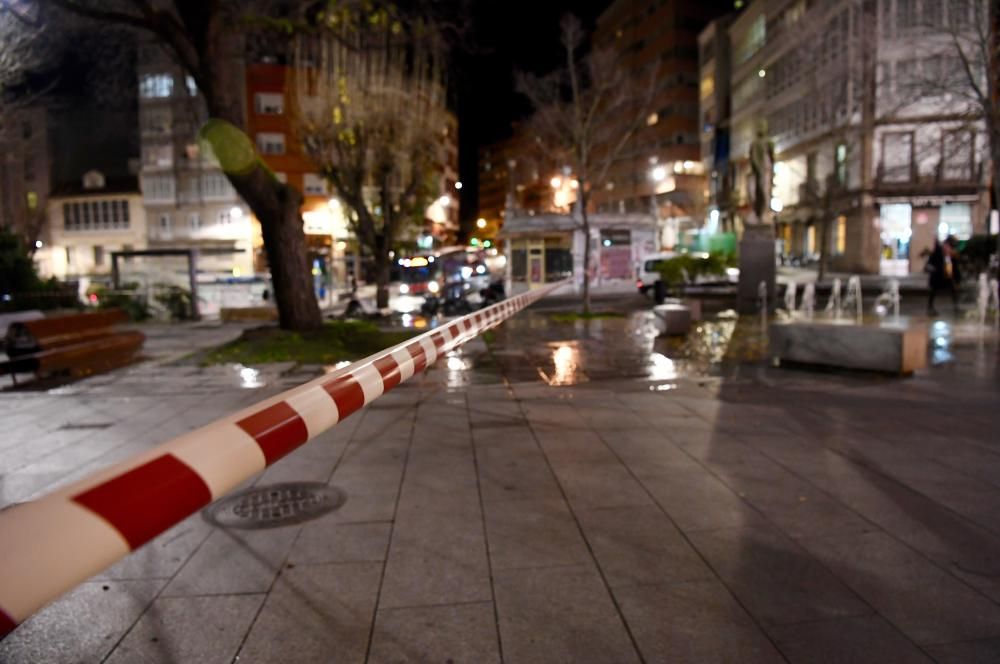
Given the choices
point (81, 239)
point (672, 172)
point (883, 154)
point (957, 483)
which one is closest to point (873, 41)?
point (883, 154)

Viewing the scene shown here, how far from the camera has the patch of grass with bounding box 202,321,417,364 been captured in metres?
12.5

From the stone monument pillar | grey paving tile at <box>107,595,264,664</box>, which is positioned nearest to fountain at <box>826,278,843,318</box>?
the stone monument pillar

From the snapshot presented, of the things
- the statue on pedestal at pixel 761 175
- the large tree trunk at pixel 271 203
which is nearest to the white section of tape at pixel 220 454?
the large tree trunk at pixel 271 203

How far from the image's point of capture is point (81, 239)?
56688 mm

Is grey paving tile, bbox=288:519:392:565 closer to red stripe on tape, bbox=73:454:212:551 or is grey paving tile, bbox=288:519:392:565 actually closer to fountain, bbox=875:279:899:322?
red stripe on tape, bbox=73:454:212:551

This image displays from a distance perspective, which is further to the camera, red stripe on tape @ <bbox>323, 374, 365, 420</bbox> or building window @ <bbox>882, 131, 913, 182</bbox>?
building window @ <bbox>882, 131, 913, 182</bbox>

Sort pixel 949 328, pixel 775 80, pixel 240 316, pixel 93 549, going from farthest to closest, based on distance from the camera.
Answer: pixel 775 80 < pixel 240 316 < pixel 949 328 < pixel 93 549

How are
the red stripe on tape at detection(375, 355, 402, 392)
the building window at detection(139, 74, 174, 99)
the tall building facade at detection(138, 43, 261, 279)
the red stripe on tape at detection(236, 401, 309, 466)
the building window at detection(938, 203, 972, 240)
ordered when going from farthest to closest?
the tall building facade at detection(138, 43, 261, 279) < the building window at detection(139, 74, 174, 99) < the building window at detection(938, 203, 972, 240) < the red stripe on tape at detection(375, 355, 402, 392) < the red stripe on tape at detection(236, 401, 309, 466)

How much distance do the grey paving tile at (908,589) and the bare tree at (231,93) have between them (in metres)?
11.4

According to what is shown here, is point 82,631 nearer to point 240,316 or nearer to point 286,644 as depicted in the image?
point 286,644

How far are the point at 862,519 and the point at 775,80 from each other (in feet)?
173

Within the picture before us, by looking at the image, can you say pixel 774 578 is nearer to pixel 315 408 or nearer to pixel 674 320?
pixel 315 408

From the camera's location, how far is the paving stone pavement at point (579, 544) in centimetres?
329

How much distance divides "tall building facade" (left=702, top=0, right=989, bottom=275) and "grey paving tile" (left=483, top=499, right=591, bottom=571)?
87.7 feet
